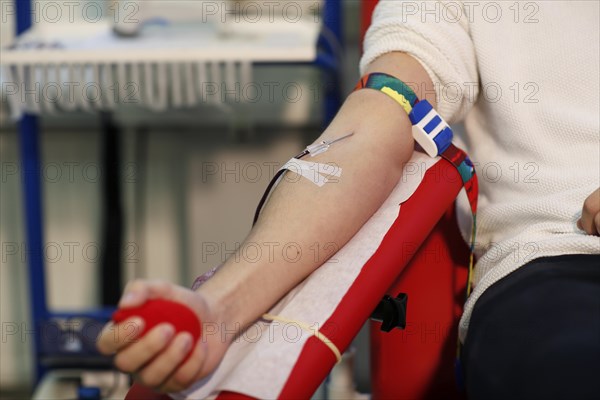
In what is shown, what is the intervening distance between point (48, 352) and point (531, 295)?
1238mm

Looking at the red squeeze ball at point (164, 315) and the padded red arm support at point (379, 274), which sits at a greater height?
the red squeeze ball at point (164, 315)

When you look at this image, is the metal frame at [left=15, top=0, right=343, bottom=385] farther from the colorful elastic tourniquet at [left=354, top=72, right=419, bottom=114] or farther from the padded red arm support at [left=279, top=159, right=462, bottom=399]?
the padded red arm support at [left=279, top=159, right=462, bottom=399]

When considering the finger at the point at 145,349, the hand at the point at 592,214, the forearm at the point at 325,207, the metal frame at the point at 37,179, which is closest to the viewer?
the finger at the point at 145,349

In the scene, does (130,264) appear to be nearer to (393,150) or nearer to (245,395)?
(393,150)

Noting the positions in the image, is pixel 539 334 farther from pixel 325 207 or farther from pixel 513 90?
pixel 513 90

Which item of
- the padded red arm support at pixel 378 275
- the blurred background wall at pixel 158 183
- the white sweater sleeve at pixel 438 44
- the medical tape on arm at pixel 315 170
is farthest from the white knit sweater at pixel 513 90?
the blurred background wall at pixel 158 183

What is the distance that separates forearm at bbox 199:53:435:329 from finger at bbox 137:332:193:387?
0.29 ft

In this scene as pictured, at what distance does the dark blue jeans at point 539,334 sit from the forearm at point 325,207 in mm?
163

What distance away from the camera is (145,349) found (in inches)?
24.4

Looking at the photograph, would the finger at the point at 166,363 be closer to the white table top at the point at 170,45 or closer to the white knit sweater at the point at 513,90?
the white knit sweater at the point at 513,90

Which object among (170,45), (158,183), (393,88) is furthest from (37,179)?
(393,88)

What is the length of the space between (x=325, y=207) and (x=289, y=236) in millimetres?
56

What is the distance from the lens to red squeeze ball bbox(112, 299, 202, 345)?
62cm

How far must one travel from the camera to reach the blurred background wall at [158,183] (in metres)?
1.86
